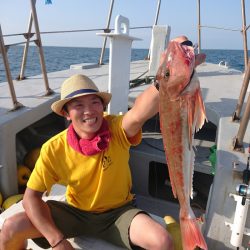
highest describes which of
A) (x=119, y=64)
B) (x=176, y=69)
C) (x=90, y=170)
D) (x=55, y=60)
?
(x=176, y=69)

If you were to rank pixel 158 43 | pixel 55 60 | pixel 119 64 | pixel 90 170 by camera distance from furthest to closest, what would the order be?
pixel 55 60
pixel 158 43
pixel 119 64
pixel 90 170

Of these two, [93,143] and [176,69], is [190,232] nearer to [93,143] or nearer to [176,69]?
[93,143]

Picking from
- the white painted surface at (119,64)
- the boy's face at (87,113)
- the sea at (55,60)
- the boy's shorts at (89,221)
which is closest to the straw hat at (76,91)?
the boy's face at (87,113)

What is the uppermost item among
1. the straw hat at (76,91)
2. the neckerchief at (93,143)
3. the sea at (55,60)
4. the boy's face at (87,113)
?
the straw hat at (76,91)

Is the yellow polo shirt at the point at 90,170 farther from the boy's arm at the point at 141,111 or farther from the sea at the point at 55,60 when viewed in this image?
the sea at the point at 55,60

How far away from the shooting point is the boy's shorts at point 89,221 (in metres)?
2.68

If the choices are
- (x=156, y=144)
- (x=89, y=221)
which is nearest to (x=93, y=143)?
(x=89, y=221)

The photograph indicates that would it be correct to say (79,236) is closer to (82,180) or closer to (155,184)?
(82,180)

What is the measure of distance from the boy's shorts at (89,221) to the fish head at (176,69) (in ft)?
4.23

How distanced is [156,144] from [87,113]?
248cm

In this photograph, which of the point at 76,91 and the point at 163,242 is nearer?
the point at 163,242

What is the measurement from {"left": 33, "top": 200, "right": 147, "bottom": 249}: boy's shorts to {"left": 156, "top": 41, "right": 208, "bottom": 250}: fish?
25.5 inches

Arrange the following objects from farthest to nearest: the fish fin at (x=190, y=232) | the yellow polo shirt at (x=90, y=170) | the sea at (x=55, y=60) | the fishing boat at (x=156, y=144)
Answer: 1. the sea at (x=55, y=60)
2. the fishing boat at (x=156, y=144)
3. the yellow polo shirt at (x=90, y=170)
4. the fish fin at (x=190, y=232)

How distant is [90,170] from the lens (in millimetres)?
2633
